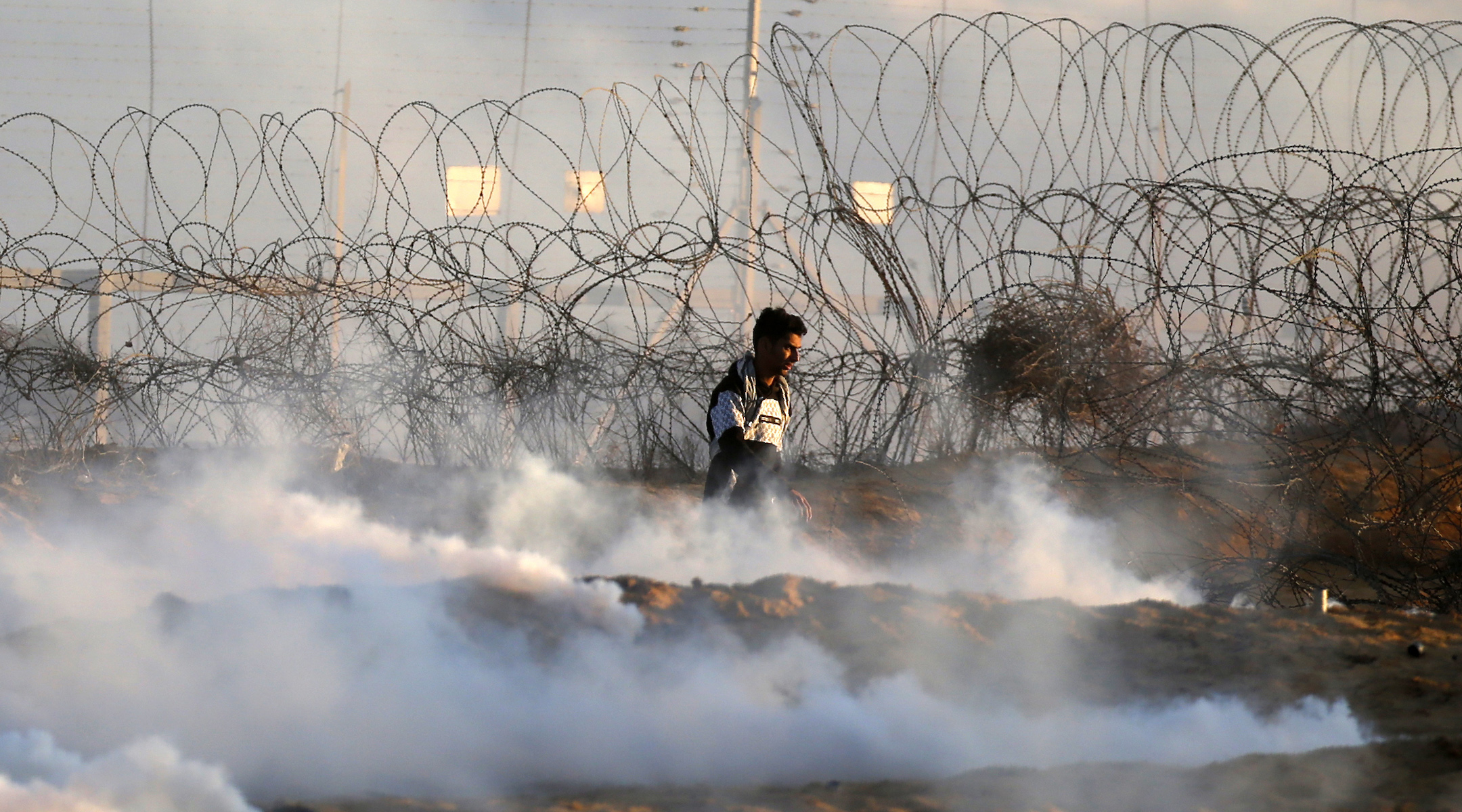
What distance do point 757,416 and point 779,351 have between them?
275 millimetres

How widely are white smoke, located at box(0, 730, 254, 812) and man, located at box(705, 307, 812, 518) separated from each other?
2.65 metres

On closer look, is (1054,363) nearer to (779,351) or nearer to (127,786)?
(779,351)

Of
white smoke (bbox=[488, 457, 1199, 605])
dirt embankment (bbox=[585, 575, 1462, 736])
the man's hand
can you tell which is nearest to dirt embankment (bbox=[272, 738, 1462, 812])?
dirt embankment (bbox=[585, 575, 1462, 736])

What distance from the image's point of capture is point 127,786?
2.21 m

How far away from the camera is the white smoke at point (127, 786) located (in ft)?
7.11

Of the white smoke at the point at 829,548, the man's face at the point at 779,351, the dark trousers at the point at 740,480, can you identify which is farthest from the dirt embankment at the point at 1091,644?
the man's face at the point at 779,351

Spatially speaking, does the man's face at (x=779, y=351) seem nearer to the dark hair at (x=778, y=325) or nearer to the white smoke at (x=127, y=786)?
the dark hair at (x=778, y=325)

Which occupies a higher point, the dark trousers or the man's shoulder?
the man's shoulder

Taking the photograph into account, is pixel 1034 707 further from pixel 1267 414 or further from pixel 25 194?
pixel 25 194

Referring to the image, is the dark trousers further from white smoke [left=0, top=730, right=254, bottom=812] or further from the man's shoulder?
white smoke [left=0, top=730, right=254, bottom=812]

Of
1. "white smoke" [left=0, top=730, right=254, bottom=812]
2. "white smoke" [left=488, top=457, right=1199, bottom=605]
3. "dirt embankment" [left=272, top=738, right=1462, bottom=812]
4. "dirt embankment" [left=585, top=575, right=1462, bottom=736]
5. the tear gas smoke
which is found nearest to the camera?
"white smoke" [left=0, top=730, right=254, bottom=812]

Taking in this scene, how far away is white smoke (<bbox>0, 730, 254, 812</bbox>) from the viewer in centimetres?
217

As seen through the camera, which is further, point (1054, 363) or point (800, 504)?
point (1054, 363)

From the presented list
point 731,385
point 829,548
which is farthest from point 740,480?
point 829,548
